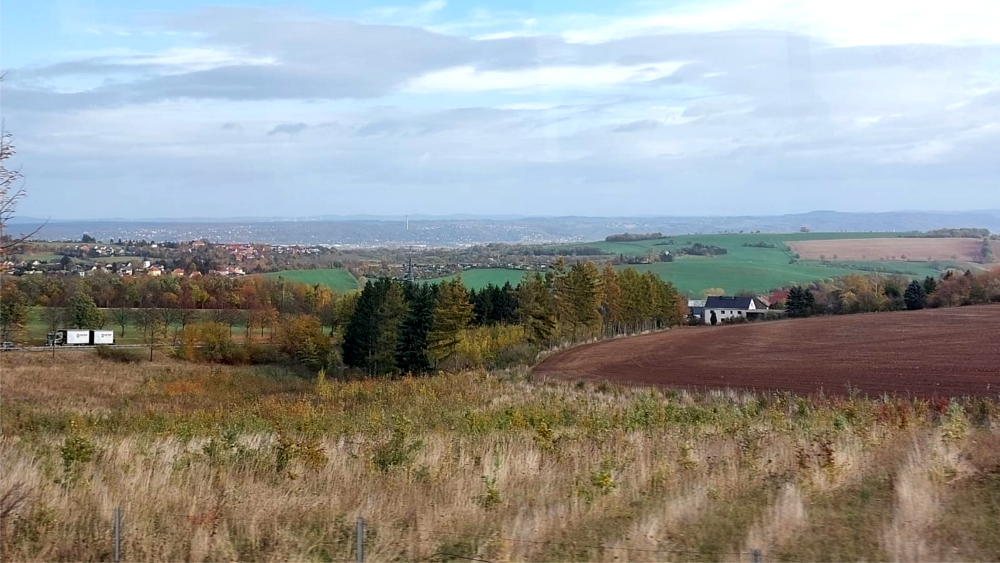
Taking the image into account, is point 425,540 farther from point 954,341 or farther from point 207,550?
point 954,341

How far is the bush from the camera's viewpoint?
6781 centimetres

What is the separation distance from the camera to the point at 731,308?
10575 centimetres

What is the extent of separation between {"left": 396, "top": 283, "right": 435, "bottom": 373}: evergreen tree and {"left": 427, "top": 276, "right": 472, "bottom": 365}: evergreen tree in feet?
7.32

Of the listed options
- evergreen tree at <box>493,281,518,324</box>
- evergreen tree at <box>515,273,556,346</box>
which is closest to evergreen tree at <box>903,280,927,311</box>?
evergreen tree at <box>493,281,518,324</box>

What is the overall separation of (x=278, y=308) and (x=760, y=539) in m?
88.2

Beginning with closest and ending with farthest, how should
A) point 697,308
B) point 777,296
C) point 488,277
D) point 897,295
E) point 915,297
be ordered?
point 915,297 → point 897,295 → point 488,277 → point 777,296 → point 697,308

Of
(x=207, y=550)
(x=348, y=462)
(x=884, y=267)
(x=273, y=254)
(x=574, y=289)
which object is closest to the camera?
(x=207, y=550)

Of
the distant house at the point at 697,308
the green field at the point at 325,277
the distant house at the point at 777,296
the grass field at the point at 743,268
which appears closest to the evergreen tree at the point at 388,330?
the green field at the point at 325,277

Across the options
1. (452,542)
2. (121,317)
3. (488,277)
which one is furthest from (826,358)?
(121,317)

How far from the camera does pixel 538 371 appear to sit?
133ft

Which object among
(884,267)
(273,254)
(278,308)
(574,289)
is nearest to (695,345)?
(574,289)

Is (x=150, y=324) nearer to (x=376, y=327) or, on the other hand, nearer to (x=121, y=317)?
(x=121, y=317)

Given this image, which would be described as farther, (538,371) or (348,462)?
(538,371)

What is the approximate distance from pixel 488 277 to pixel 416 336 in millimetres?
36080
